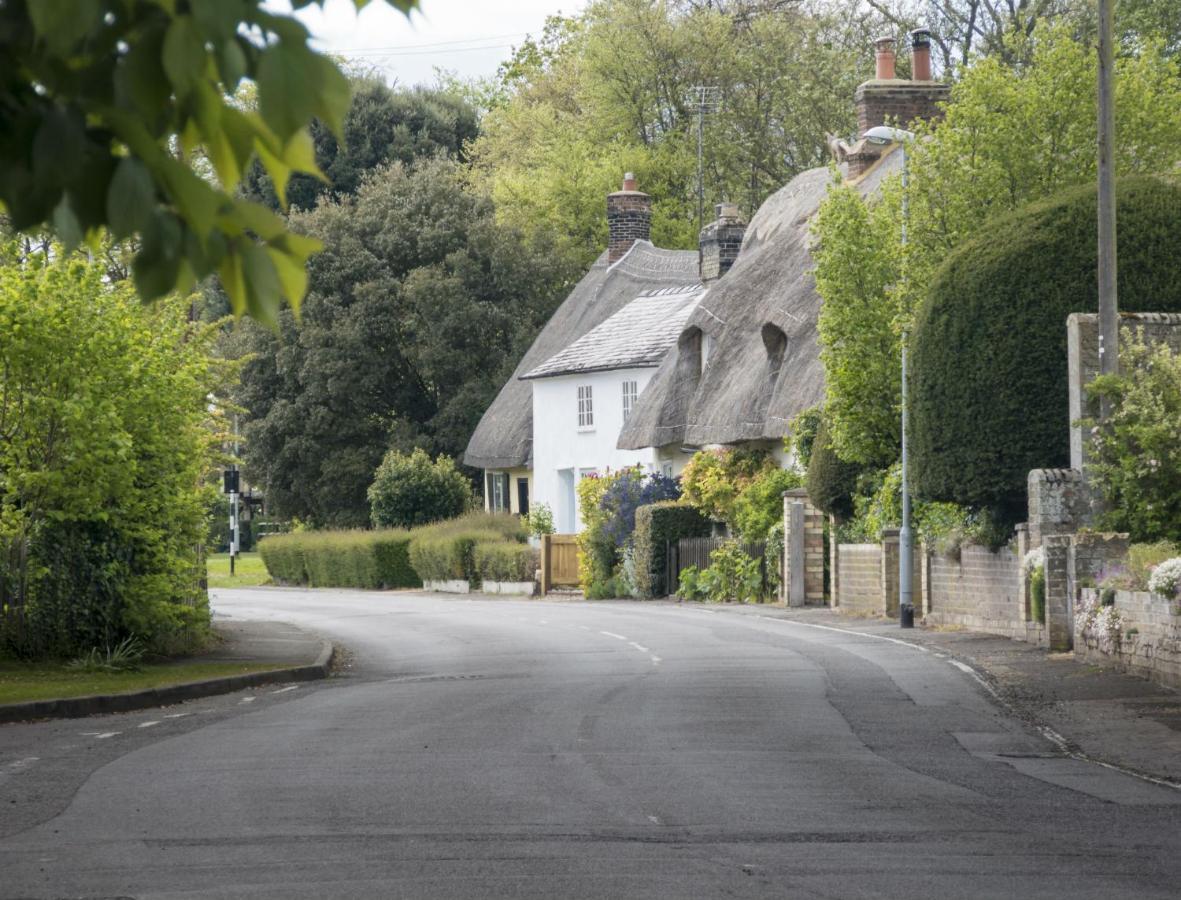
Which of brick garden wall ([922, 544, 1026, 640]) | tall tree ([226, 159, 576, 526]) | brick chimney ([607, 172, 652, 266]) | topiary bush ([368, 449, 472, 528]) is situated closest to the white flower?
brick garden wall ([922, 544, 1026, 640])

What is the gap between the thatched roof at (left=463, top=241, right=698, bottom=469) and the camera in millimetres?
57094

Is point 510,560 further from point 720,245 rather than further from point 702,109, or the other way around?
point 702,109

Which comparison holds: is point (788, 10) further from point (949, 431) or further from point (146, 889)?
point (146, 889)

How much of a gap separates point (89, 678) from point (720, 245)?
3597 cm

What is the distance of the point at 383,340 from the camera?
5988cm

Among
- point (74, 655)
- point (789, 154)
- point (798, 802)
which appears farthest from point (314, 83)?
point (789, 154)

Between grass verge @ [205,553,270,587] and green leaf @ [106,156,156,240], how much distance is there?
1877 inches

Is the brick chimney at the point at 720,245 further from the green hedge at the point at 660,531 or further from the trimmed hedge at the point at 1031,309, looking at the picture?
the trimmed hedge at the point at 1031,309

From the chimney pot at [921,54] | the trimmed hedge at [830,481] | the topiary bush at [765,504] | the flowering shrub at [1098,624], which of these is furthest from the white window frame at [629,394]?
the flowering shrub at [1098,624]

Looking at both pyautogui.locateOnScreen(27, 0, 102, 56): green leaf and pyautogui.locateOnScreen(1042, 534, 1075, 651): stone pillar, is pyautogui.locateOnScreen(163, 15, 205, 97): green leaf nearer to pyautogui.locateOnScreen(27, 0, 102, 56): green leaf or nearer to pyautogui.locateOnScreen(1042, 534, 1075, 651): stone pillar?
pyautogui.locateOnScreen(27, 0, 102, 56): green leaf

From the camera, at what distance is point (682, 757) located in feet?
41.5

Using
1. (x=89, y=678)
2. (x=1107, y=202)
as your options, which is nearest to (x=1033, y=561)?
(x=1107, y=202)

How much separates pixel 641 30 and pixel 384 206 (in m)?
13.8

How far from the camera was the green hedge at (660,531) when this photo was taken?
4216 cm
